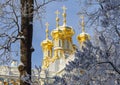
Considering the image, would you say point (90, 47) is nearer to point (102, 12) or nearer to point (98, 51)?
point (98, 51)

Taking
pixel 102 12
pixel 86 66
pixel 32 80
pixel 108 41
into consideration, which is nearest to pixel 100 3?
pixel 102 12

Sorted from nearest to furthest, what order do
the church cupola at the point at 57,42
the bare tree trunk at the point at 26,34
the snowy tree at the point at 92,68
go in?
the snowy tree at the point at 92,68 → the bare tree trunk at the point at 26,34 → the church cupola at the point at 57,42

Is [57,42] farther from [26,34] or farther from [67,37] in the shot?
[26,34]

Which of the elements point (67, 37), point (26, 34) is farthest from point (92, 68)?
point (67, 37)

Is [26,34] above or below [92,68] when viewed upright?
above

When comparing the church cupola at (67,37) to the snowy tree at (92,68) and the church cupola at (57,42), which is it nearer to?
the church cupola at (57,42)

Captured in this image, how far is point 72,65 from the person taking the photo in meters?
3.34

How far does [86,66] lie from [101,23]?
0.38 m

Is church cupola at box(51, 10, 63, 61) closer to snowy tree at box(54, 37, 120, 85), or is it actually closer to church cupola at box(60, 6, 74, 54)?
church cupola at box(60, 6, 74, 54)

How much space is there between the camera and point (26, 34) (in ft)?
13.5

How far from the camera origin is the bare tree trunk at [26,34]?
3.97 meters

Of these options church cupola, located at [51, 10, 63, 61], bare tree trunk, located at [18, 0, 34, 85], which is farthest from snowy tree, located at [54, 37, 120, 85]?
church cupola, located at [51, 10, 63, 61]

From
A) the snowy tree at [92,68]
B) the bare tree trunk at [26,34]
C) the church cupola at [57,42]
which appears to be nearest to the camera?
the snowy tree at [92,68]

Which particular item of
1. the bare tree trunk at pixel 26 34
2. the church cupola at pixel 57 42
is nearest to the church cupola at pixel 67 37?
the church cupola at pixel 57 42
